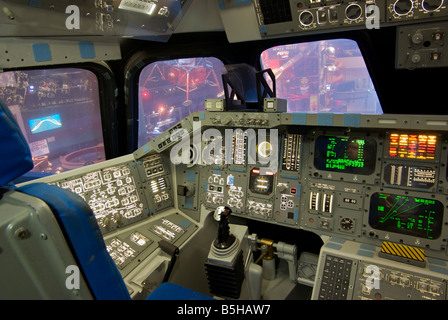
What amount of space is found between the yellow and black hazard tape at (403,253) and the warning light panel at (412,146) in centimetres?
67

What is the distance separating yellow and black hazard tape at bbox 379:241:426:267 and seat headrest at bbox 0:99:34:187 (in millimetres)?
2296

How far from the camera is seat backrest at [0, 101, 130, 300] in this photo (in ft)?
2.14

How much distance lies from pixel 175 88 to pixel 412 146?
9.19 ft

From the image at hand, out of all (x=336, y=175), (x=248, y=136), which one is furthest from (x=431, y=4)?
(x=248, y=136)

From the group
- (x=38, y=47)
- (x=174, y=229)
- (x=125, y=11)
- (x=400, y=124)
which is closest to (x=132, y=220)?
(x=174, y=229)

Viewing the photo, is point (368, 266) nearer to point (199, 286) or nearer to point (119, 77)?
point (199, 286)

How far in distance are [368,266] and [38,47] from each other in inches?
114

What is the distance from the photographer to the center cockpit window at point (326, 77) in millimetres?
2926

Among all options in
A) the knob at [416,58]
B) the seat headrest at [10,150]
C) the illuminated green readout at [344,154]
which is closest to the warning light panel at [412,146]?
the illuminated green readout at [344,154]

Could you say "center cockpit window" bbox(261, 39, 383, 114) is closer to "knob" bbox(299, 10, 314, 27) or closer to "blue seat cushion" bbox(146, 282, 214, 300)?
"knob" bbox(299, 10, 314, 27)

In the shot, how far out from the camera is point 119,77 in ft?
11.2

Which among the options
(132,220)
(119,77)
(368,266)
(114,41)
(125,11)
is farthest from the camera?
(119,77)

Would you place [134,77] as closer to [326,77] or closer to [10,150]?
[326,77]

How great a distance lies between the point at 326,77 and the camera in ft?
10.1
